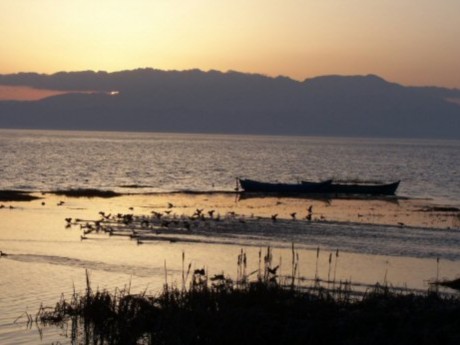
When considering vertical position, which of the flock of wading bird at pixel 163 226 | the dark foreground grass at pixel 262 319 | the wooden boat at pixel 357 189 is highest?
the dark foreground grass at pixel 262 319

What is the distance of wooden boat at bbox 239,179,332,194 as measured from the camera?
7462cm

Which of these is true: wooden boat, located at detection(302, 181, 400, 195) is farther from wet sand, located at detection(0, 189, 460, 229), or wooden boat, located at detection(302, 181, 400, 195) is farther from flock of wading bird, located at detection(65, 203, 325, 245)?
flock of wading bird, located at detection(65, 203, 325, 245)

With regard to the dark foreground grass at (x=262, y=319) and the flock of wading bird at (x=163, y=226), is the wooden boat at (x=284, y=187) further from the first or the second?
the dark foreground grass at (x=262, y=319)

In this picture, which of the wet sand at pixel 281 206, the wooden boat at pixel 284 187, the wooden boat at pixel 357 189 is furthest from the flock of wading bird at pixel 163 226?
the wooden boat at pixel 357 189

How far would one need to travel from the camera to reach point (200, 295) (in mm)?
16594

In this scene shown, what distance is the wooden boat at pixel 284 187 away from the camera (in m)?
74.6

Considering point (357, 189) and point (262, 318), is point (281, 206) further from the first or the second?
point (262, 318)

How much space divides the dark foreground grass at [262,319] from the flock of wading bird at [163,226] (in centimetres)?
1719

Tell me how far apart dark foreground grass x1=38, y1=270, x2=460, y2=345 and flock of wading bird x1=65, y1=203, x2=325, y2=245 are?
56.4 ft

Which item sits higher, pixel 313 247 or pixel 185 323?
pixel 185 323

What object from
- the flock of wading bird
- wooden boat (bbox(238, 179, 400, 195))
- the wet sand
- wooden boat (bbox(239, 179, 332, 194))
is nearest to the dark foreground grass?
the flock of wading bird

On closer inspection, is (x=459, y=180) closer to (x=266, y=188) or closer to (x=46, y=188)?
(x=266, y=188)

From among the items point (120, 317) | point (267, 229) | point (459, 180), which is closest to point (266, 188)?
point (267, 229)

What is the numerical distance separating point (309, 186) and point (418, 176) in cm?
4533
